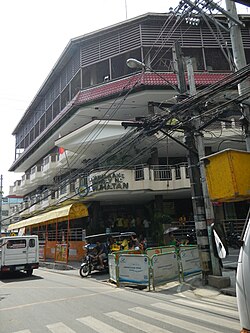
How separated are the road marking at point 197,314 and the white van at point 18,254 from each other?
375 inches

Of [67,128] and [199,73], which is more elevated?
[199,73]

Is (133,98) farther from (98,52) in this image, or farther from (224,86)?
(224,86)

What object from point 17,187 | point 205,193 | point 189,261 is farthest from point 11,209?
point 205,193

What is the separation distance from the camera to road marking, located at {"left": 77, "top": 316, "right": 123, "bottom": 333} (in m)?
5.32

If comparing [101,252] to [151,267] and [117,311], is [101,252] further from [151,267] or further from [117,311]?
[117,311]

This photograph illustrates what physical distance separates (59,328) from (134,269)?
4.79 metres

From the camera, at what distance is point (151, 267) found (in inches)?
381

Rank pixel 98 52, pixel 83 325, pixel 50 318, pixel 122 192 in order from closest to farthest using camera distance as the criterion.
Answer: pixel 83 325, pixel 50 318, pixel 122 192, pixel 98 52

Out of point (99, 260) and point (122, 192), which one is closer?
point (99, 260)

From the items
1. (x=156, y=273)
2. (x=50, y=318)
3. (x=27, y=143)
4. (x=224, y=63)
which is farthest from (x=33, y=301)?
(x=27, y=143)

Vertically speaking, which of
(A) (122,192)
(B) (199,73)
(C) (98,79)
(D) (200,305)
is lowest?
(D) (200,305)

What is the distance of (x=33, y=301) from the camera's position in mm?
8156

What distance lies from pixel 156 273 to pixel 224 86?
6.20 metres

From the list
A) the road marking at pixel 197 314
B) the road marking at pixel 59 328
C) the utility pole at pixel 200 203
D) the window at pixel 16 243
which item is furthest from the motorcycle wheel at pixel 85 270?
the road marking at pixel 59 328
